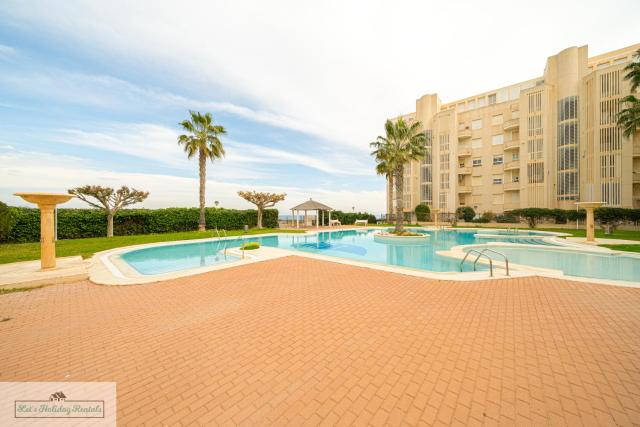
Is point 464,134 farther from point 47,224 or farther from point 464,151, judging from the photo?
point 47,224

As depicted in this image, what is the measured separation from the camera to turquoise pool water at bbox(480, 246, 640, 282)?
27.8ft

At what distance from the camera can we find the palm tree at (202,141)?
20.9m

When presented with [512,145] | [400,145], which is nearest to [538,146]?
[512,145]

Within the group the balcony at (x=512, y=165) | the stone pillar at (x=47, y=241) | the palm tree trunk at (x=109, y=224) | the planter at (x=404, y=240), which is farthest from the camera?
the balcony at (x=512, y=165)

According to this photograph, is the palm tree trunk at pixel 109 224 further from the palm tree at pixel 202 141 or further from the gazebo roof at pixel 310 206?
the gazebo roof at pixel 310 206

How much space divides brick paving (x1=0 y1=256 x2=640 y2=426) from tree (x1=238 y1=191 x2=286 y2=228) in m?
19.2

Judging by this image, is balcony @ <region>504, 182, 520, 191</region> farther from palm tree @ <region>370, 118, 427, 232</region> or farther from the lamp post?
the lamp post

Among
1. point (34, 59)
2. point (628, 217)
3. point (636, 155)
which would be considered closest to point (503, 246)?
point (628, 217)

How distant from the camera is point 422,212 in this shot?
34312 mm

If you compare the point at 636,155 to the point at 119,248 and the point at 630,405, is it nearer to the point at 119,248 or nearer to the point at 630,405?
the point at 630,405
